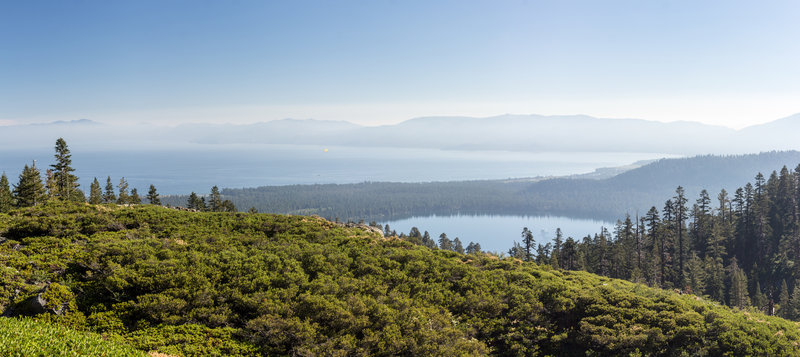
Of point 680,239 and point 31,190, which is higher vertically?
point 31,190

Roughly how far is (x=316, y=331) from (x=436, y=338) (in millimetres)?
4677

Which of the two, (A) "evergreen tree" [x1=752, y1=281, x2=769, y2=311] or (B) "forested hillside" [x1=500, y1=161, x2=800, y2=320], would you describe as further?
(B) "forested hillside" [x1=500, y1=161, x2=800, y2=320]

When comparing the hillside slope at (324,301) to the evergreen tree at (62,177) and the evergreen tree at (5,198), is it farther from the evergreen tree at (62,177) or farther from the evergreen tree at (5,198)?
the evergreen tree at (5,198)

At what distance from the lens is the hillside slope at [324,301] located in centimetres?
1534

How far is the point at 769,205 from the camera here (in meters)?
63.9

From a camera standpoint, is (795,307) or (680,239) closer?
(795,307)

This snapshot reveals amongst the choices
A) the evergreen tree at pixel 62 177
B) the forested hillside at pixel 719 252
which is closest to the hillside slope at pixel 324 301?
the evergreen tree at pixel 62 177

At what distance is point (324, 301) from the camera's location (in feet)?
55.1

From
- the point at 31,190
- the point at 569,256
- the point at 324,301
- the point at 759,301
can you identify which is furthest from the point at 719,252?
the point at 31,190

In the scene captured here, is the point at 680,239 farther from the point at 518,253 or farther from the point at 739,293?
the point at 518,253

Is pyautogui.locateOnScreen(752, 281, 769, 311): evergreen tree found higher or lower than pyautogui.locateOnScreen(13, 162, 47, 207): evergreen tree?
lower

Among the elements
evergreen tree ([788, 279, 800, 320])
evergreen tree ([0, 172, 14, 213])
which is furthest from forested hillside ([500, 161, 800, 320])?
evergreen tree ([0, 172, 14, 213])

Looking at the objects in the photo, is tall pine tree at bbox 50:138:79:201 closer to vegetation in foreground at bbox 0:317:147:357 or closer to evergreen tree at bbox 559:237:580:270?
vegetation in foreground at bbox 0:317:147:357

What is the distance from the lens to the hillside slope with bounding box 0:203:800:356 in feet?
50.3
